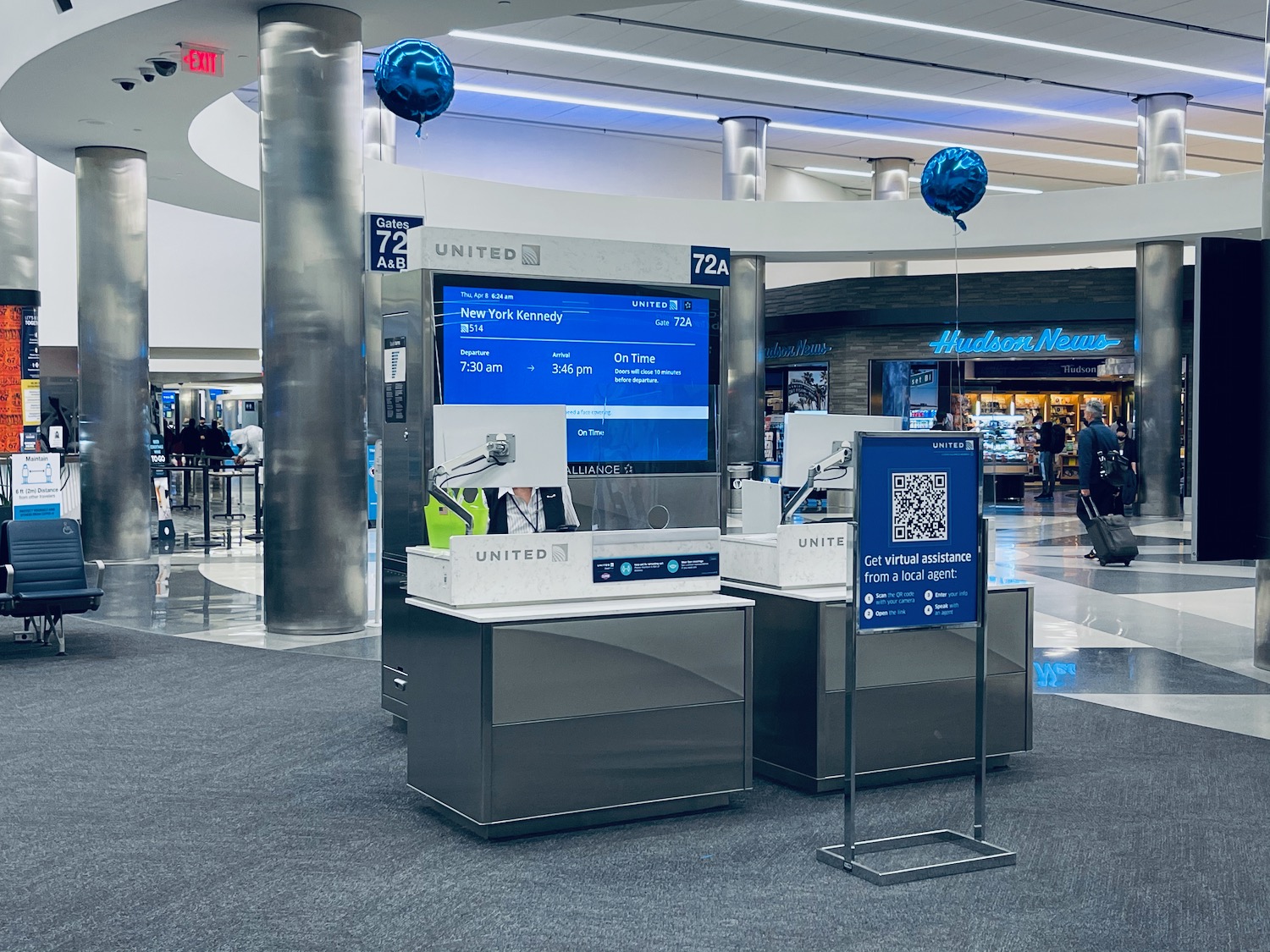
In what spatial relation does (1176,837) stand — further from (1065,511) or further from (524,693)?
(1065,511)

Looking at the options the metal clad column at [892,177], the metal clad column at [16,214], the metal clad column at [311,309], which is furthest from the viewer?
the metal clad column at [892,177]

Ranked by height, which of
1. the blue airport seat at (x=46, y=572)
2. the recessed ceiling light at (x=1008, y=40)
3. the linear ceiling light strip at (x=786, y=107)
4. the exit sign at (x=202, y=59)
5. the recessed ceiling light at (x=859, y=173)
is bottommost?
the blue airport seat at (x=46, y=572)

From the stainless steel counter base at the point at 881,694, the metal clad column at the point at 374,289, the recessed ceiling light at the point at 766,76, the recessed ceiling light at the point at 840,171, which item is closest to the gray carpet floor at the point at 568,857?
the stainless steel counter base at the point at 881,694

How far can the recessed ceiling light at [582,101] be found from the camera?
19.8 meters

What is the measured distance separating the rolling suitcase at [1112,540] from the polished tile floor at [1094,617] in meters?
0.18

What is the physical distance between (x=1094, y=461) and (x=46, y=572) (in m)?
9.78

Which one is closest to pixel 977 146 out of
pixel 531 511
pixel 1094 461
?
pixel 1094 461

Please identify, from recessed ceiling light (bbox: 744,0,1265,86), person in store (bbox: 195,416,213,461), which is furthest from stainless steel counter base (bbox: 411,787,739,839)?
person in store (bbox: 195,416,213,461)

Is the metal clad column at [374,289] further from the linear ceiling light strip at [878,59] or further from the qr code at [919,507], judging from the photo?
the qr code at [919,507]

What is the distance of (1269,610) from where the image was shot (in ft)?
24.7

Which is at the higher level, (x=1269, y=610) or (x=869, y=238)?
(x=869, y=238)

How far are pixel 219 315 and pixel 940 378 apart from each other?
40.8ft

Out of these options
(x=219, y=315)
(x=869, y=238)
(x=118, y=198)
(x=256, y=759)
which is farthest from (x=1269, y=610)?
(x=219, y=315)

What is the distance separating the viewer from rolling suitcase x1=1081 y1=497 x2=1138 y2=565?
498 inches
